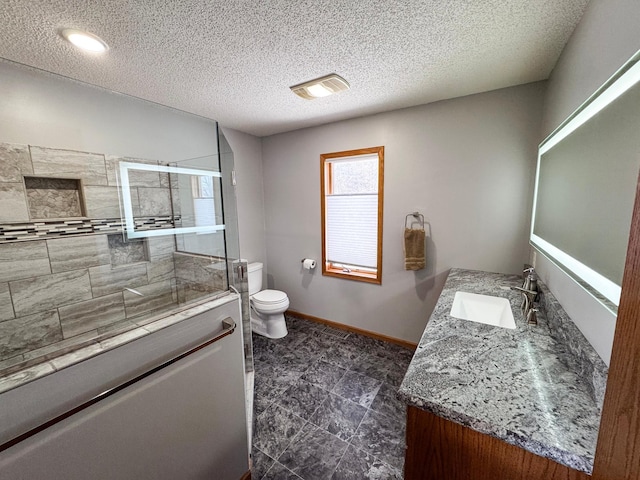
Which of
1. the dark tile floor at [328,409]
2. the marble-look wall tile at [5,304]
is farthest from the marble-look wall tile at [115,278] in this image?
the dark tile floor at [328,409]

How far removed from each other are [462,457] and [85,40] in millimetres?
2482

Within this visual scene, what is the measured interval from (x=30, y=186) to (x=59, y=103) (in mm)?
612

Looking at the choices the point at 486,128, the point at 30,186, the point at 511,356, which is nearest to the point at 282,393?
the point at 511,356

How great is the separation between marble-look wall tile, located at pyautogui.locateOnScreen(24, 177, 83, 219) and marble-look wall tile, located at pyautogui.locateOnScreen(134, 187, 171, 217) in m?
0.41

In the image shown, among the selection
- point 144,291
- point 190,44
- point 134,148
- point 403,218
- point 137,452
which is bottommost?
point 137,452

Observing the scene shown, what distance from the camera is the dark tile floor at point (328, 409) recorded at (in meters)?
1.49

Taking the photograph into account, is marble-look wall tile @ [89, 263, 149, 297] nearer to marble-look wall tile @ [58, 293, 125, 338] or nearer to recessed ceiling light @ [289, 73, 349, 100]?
marble-look wall tile @ [58, 293, 125, 338]

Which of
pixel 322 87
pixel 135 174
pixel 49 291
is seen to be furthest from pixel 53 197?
pixel 322 87

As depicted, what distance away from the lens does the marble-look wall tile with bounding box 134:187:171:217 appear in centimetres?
229

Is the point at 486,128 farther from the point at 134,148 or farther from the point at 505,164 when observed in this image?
the point at 134,148

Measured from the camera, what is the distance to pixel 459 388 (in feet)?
2.85

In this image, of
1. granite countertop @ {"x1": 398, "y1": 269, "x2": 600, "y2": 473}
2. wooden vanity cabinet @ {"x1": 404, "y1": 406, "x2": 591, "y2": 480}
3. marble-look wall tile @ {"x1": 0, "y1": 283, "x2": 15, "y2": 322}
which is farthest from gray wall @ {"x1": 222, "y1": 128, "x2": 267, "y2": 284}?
wooden vanity cabinet @ {"x1": 404, "y1": 406, "x2": 591, "y2": 480}

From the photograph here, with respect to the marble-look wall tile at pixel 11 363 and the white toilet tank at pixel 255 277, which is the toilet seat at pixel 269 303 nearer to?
the white toilet tank at pixel 255 277

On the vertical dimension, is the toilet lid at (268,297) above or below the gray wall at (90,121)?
below
